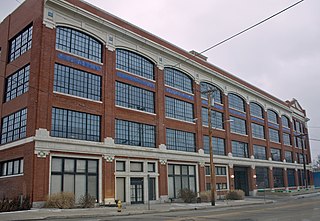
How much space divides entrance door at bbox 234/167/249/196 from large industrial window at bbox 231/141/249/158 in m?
2.23

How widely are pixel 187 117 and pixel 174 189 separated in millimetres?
9542

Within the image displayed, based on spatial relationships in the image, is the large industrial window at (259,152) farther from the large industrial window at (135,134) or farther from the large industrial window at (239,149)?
the large industrial window at (135,134)

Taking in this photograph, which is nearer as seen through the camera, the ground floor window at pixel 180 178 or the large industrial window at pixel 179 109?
the ground floor window at pixel 180 178

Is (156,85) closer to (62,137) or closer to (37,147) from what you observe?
(62,137)

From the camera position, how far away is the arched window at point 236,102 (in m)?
55.9

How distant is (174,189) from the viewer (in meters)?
40.6

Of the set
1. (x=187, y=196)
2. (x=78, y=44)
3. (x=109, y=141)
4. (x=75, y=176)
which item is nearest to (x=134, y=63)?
(x=78, y=44)

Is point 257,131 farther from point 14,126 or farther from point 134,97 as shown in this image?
point 14,126

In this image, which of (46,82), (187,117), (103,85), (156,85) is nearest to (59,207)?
(46,82)

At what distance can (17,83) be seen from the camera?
3198 cm

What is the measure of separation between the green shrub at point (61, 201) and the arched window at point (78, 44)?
12.7 metres

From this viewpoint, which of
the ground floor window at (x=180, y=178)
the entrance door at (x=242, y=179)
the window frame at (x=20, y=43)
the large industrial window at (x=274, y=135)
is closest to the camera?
the window frame at (x=20, y=43)

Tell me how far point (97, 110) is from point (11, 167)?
889 centimetres

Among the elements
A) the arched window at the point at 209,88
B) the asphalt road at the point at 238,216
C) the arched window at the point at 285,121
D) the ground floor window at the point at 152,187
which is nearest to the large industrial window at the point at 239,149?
the arched window at the point at 209,88
